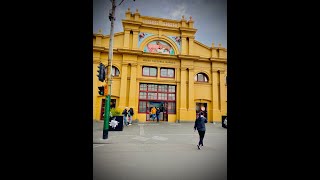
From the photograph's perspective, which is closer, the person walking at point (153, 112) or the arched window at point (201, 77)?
the person walking at point (153, 112)

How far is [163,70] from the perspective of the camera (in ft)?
59.6

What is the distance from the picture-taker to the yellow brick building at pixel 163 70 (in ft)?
55.8

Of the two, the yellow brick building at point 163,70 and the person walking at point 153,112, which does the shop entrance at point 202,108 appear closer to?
the yellow brick building at point 163,70

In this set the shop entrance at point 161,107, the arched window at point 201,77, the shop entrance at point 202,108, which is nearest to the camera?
the shop entrance at point 161,107

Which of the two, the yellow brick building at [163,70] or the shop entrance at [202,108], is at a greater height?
the yellow brick building at [163,70]

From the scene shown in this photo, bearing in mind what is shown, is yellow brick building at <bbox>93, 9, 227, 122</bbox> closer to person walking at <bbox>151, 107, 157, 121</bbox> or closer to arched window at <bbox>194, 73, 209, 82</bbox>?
arched window at <bbox>194, 73, 209, 82</bbox>

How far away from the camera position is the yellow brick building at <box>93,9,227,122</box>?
17.0 meters

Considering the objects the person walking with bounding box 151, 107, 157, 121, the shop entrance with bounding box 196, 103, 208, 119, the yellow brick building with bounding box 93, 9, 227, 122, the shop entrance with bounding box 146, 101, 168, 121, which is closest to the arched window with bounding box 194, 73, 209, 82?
the yellow brick building with bounding box 93, 9, 227, 122

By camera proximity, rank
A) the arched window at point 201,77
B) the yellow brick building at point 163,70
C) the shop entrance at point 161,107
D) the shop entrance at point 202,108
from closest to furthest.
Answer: the yellow brick building at point 163,70 → the shop entrance at point 161,107 → the shop entrance at point 202,108 → the arched window at point 201,77

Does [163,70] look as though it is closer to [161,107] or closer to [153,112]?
[161,107]

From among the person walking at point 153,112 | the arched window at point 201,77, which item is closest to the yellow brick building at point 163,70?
the arched window at point 201,77

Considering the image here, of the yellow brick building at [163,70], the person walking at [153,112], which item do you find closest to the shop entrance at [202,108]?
the yellow brick building at [163,70]

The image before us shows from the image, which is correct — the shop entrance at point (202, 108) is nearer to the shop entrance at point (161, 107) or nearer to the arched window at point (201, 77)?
the arched window at point (201, 77)
